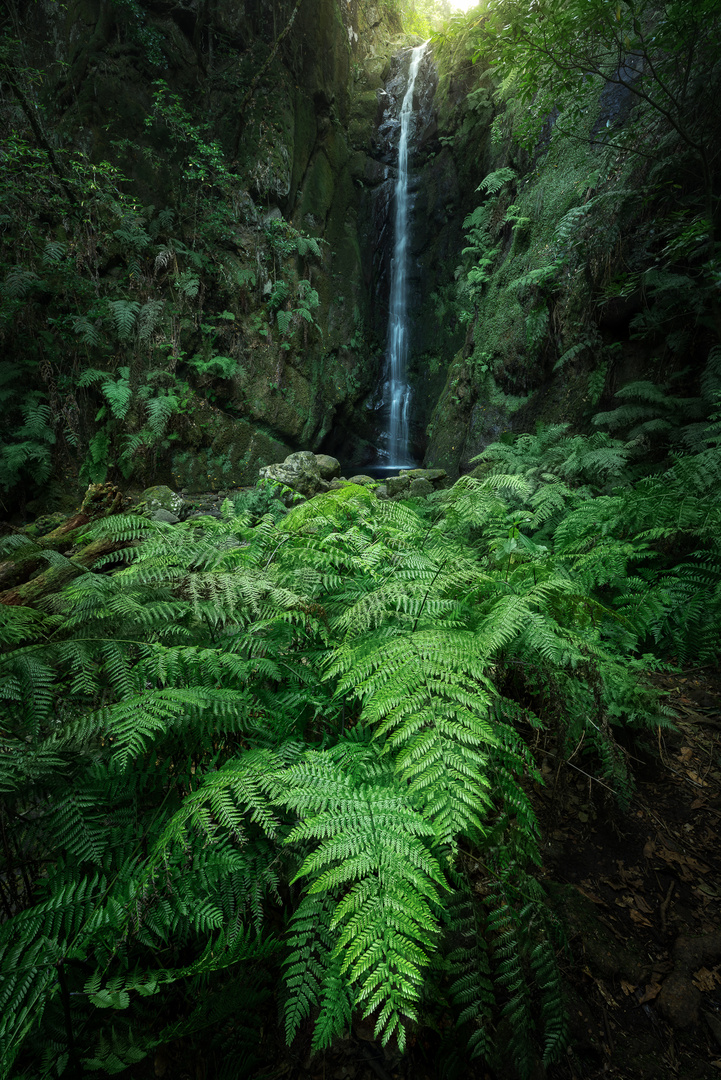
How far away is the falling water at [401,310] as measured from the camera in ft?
46.8

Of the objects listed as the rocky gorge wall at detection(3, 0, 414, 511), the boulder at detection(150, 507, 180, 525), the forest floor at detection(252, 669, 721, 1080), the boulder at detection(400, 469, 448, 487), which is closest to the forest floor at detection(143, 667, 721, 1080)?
the forest floor at detection(252, 669, 721, 1080)

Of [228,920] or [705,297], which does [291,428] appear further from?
[228,920]

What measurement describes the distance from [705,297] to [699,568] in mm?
3789

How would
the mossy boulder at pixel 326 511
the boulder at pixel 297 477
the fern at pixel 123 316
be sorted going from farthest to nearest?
the fern at pixel 123 316 → the boulder at pixel 297 477 → the mossy boulder at pixel 326 511

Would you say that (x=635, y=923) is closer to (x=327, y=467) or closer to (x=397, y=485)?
(x=397, y=485)

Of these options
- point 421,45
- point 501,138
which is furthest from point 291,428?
point 421,45

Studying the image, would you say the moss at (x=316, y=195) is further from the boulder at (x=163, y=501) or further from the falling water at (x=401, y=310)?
the boulder at (x=163, y=501)

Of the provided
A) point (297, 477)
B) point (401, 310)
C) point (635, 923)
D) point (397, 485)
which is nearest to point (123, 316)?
point (297, 477)

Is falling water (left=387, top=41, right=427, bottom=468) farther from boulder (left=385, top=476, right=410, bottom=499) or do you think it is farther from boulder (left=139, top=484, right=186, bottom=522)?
boulder (left=139, top=484, right=186, bottom=522)

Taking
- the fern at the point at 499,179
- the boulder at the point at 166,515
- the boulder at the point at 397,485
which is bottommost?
the boulder at the point at 166,515

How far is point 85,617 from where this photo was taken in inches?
59.3

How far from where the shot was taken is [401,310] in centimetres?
1464

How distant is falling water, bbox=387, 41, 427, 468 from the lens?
1427 cm

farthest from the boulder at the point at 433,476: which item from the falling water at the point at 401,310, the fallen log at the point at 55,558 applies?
the falling water at the point at 401,310
